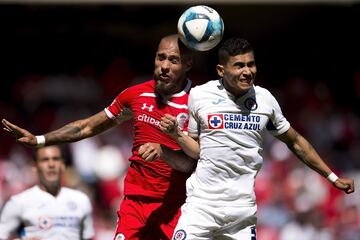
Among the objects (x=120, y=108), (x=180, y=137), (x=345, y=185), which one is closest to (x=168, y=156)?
(x=180, y=137)

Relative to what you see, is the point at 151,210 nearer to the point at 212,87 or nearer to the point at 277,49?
the point at 212,87

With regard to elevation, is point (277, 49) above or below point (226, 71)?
above

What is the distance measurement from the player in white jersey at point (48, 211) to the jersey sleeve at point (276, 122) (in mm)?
2471

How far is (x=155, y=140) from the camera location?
7.90 metres

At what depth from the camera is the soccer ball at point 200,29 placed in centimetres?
759

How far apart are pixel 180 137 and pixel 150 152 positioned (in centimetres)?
28

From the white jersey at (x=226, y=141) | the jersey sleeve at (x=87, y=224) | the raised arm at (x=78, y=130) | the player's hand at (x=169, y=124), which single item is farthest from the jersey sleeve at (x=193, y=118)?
the jersey sleeve at (x=87, y=224)

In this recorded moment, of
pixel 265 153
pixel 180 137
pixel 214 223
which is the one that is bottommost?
pixel 214 223

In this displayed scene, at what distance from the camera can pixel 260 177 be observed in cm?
1600

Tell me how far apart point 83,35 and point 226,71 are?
15.1 m

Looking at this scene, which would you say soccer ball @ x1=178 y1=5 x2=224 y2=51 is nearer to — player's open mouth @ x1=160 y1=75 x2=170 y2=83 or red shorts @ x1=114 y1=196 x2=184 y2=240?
player's open mouth @ x1=160 y1=75 x2=170 y2=83

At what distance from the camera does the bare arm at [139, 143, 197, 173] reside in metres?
7.20

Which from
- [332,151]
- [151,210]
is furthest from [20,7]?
[151,210]

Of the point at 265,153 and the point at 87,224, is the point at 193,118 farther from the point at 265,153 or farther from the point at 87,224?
the point at 265,153
